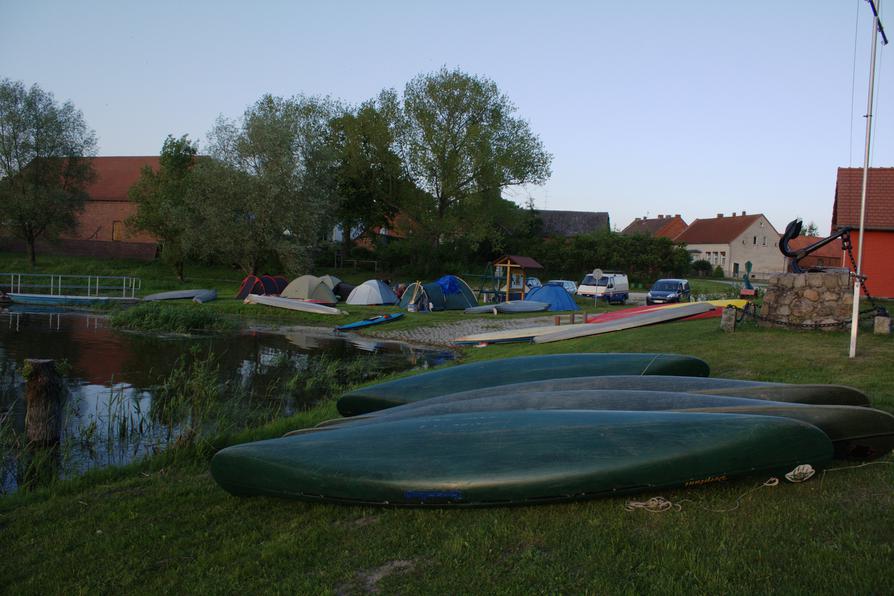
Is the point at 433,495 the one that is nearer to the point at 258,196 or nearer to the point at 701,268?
the point at 258,196

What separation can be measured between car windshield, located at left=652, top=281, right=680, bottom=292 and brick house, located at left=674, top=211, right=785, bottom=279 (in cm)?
2720

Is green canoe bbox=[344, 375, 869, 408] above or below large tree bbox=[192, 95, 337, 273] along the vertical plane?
below

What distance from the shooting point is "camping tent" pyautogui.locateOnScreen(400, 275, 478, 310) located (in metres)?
23.9

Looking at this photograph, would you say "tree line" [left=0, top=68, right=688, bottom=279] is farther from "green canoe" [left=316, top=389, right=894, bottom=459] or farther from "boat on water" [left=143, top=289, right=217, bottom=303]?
"green canoe" [left=316, top=389, right=894, bottom=459]

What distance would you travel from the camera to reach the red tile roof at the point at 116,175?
4570 cm

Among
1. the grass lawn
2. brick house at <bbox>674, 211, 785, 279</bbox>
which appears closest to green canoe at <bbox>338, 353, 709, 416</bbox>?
the grass lawn

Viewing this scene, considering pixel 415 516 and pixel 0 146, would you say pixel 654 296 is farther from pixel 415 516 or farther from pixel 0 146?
pixel 0 146

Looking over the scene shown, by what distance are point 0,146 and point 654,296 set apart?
1246 inches

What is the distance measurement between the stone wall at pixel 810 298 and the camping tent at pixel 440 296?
14.2 metres

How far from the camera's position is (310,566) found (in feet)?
11.6

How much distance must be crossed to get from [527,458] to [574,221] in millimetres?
58560

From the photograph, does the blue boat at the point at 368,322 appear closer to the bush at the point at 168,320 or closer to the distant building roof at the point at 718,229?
the bush at the point at 168,320

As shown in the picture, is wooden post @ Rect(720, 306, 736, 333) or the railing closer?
wooden post @ Rect(720, 306, 736, 333)

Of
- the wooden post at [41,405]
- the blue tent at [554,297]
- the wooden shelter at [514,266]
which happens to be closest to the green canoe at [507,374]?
the wooden post at [41,405]
